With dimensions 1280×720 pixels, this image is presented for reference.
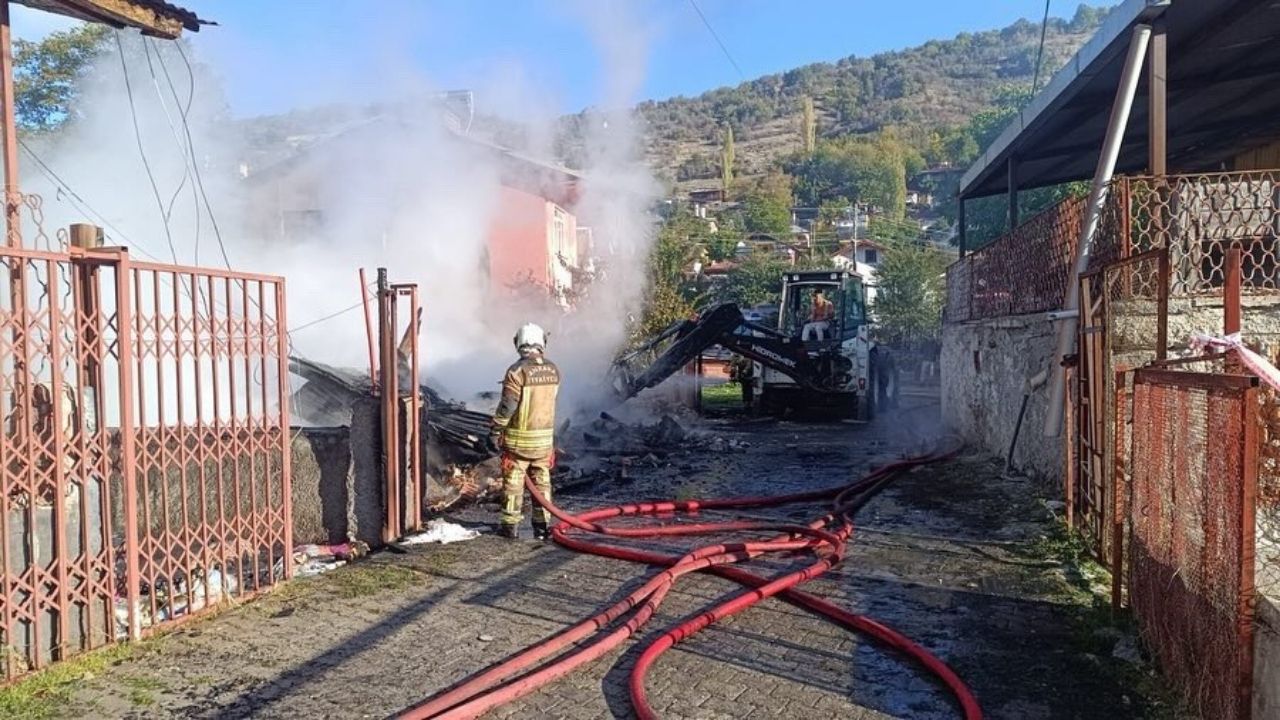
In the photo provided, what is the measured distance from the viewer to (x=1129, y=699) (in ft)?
14.2

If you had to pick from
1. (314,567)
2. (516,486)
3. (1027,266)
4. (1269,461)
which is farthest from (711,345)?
(1269,461)

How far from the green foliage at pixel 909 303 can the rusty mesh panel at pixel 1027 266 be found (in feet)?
96.8

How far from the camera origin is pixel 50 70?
2586 centimetres

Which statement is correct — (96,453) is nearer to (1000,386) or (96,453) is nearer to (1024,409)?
(1024,409)

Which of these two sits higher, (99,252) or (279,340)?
(99,252)

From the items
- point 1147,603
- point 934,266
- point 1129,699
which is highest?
point 934,266

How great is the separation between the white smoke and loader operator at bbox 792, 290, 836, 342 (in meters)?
4.22

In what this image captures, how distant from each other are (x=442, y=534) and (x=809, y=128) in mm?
118704

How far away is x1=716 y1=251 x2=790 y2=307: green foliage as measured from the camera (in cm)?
4812

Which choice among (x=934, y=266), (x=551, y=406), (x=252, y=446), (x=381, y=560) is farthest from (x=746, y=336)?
(x=934, y=266)

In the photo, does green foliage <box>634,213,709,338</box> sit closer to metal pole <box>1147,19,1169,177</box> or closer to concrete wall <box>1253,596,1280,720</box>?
metal pole <box>1147,19,1169,177</box>

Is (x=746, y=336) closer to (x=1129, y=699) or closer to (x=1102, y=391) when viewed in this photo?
(x=1102, y=391)

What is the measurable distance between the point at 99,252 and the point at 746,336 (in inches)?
544

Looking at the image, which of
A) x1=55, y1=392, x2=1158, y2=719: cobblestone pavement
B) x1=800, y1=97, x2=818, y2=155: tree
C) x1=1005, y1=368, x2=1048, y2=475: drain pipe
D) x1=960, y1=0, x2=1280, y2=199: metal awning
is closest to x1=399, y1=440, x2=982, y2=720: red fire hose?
x1=55, y1=392, x2=1158, y2=719: cobblestone pavement
